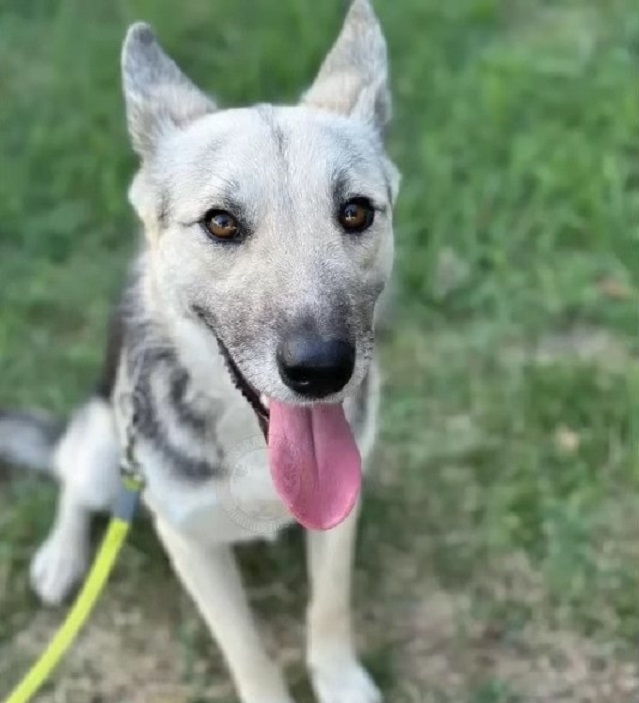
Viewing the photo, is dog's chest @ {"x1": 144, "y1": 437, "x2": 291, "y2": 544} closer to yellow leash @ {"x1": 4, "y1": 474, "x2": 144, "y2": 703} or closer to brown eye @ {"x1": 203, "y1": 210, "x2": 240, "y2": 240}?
yellow leash @ {"x1": 4, "y1": 474, "x2": 144, "y2": 703}

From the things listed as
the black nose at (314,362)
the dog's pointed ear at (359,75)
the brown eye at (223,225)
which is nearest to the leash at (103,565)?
the black nose at (314,362)

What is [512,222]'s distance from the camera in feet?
15.8

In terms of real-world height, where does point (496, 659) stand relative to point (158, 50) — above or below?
below

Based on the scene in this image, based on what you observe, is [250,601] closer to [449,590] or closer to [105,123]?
[449,590]

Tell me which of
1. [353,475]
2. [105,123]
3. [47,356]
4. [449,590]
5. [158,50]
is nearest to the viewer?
[353,475]

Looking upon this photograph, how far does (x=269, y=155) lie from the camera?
8.26ft

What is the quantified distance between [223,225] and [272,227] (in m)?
0.13

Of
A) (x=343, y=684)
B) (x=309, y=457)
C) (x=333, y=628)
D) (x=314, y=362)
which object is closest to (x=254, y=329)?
(x=314, y=362)

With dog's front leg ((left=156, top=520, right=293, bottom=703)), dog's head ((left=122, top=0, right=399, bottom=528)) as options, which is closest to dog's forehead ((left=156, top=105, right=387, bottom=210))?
dog's head ((left=122, top=0, right=399, bottom=528))

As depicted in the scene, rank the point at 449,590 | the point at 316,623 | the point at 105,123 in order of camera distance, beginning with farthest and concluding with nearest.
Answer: the point at 105,123
the point at 449,590
the point at 316,623

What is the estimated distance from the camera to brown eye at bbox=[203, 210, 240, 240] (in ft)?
8.20

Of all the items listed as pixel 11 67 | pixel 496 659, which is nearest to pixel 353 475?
pixel 496 659

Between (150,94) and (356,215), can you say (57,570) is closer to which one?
(150,94)

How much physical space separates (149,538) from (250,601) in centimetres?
45
